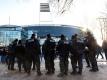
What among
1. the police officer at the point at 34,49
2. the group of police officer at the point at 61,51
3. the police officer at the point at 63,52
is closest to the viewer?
the police officer at the point at 63,52

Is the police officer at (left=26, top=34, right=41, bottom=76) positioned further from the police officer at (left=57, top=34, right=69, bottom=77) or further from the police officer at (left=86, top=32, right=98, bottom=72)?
the police officer at (left=86, top=32, right=98, bottom=72)

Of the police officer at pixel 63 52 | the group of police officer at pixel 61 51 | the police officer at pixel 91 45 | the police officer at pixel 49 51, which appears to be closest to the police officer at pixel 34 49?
the group of police officer at pixel 61 51

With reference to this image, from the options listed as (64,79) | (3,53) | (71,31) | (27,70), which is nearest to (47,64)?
(27,70)

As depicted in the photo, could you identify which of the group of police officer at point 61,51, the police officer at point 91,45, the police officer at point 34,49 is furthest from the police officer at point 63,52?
the police officer at point 91,45

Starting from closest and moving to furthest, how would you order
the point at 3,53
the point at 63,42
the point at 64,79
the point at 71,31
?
the point at 64,79
the point at 63,42
the point at 3,53
the point at 71,31

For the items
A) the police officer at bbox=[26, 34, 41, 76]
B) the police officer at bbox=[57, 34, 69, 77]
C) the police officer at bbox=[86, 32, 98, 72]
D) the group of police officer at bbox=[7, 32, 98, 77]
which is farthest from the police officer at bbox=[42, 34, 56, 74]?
the police officer at bbox=[86, 32, 98, 72]

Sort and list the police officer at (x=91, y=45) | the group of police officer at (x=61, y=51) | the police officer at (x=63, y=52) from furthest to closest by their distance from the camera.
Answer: the police officer at (x=91, y=45), the group of police officer at (x=61, y=51), the police officer at (x=63, y=52)

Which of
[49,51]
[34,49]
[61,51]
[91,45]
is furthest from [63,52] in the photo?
[91,45]

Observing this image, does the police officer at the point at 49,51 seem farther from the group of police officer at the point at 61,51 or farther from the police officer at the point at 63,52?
the police officer at the point at 63,52

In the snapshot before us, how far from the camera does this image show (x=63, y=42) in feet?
53.1

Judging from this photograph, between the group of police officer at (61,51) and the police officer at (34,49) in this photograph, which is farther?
the police officer at (34,49)

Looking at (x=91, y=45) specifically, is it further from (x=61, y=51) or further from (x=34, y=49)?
(x=34, y=49)

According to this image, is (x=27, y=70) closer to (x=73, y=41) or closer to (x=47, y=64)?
(x=47, y=64)

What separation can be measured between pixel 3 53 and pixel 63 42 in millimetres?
12002
